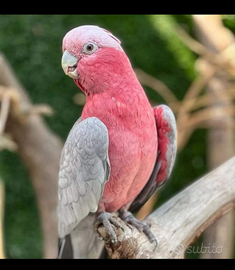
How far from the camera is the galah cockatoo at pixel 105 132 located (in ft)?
2.66

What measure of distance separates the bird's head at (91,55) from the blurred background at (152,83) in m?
0.66

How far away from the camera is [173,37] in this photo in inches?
69.7

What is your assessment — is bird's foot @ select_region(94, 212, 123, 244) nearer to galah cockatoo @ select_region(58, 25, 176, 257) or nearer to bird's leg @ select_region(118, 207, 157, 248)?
galah cockatoo @ select_region(58, 25, 176, 257)

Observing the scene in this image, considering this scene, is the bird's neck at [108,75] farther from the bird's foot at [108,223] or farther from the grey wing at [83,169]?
the bird's foot at [108,223]

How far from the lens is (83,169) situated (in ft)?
2.84

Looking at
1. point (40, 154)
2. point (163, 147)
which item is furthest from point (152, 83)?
point (163, 147)

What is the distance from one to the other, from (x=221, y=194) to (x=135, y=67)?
106 cm

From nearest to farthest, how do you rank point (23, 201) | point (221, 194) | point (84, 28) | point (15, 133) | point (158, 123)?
point (84, 28) → point (158, 123) → point (221, 194) → point (15, 133) → point (23, 201)

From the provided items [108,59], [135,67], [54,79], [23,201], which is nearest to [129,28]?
[135,67]

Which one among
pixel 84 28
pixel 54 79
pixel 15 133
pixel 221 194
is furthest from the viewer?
pixel 54 79

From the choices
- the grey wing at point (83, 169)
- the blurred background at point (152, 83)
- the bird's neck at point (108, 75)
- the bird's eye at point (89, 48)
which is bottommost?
the grey wing at point (83, 169)

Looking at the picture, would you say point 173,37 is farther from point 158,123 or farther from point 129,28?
point 158,123

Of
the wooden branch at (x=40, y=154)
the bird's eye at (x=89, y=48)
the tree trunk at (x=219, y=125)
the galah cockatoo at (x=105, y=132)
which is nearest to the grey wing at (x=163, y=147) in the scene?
the galah cockatoo at (x=105, y=132)

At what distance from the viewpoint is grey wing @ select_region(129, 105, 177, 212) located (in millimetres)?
937
